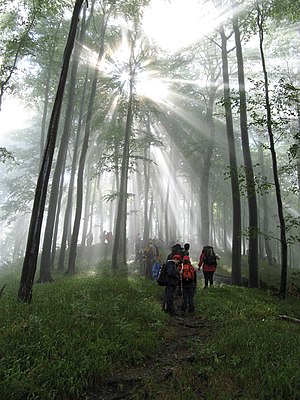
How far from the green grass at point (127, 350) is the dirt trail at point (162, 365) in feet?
0.45

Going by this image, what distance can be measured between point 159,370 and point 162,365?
0.26 metres

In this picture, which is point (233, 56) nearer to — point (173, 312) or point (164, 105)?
point (164, 105)

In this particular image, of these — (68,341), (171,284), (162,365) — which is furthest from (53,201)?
(162,365)

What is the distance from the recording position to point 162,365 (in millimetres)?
5559

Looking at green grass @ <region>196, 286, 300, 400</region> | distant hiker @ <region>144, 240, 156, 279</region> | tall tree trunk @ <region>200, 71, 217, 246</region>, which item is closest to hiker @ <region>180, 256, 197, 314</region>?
green grass @ <region>196, 286, 300, 400</region>

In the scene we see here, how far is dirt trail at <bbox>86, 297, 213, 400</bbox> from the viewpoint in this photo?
4719 millimetres

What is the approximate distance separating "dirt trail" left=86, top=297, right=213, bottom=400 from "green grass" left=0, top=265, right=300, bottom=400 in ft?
0.45

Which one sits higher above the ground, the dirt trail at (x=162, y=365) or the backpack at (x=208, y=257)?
the backpack at (x=208, y=257)

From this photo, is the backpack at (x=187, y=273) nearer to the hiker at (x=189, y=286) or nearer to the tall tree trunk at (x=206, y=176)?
the hiker at (x=189, y=286)

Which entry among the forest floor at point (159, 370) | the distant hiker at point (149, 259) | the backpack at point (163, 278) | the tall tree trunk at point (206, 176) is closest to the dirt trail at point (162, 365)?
the forest floor at point (159, 370)

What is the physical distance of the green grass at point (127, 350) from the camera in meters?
4.40

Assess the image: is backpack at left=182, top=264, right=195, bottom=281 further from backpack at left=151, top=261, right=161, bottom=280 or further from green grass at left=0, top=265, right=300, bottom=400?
backpack at left=151, top=261, right=161, bottom=280

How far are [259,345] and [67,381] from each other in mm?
3685

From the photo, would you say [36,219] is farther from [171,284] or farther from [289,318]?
[289,318]
